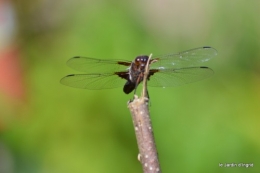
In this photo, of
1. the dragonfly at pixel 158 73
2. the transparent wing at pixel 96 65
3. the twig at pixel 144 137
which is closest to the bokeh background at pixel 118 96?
the transparent wing at pixel 96 65

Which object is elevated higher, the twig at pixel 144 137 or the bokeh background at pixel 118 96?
the bokeh background at pixel 118 96

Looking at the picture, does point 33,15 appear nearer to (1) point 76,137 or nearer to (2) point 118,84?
(1) point 76,137

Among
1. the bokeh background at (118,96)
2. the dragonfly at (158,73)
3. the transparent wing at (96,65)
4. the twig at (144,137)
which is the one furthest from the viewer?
the bokeh background at (118,96)

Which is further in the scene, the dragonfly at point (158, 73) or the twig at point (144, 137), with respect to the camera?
the dragonfly at point (158, 73)

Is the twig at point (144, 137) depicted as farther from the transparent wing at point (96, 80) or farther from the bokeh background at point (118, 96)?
the bokeh background at point (118, 96)

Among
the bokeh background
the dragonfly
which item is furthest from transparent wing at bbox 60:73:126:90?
the bokeh background

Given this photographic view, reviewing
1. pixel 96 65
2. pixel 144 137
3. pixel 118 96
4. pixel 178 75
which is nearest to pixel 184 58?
pixel 178 75
